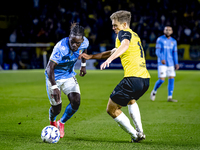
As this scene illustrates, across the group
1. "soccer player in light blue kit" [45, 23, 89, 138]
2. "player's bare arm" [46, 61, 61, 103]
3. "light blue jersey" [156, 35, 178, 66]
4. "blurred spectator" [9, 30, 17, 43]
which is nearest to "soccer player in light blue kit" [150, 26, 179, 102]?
"light blue jersey" [156, 35, 178, 66]

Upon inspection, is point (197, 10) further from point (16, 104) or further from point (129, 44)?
point (129, 44)

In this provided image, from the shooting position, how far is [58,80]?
5410mm

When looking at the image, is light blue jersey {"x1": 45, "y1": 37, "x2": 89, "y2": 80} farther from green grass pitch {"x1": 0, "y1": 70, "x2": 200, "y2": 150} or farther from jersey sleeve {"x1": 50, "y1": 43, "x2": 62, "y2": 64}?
green grass pitch {"x1": 0, "y1": 70, "x2": 200, "y2": 150}

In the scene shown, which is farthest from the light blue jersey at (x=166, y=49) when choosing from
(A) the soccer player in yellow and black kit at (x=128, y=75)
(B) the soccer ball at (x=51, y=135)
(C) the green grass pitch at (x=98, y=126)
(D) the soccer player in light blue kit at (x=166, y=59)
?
(B) the soccer ball at (x=51, y=135)

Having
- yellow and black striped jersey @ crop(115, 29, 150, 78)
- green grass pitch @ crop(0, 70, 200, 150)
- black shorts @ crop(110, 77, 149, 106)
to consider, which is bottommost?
green grass pitch @ crop(0, 70, 200, 150)

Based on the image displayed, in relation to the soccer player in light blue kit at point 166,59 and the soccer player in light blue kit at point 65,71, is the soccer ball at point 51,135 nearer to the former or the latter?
Result: the soccer player in light blue kit at point 65,71

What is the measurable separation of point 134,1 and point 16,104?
23.2 metres

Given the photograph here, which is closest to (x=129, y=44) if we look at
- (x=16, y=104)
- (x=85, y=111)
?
(x=85, y=111)

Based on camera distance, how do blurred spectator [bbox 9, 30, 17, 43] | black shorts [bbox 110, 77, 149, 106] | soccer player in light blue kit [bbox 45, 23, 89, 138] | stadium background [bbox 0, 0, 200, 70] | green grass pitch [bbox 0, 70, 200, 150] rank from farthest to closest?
1. blurred spectator [bbox 9, 30, 17, 43]
2. stadium background [bbox 0, 0, 200, 70]
3. soccer player in light blue kit [bbox 45, 23, 89, 138]
4. green grass pitch [bbox 0, 70, 200, 150]
5. black shorts [bbox 110, 77, 149, 106]

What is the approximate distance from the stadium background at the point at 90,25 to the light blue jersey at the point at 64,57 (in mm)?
20088

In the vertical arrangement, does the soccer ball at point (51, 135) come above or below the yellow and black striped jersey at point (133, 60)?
below

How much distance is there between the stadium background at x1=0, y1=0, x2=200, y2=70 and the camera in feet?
85.8

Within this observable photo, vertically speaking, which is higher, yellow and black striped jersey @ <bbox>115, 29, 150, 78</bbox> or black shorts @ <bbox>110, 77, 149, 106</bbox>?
yellow and black striped jersey @ <bbox>115, 29, 150, 78</bbox>

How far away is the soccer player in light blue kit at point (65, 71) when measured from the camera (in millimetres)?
4934
